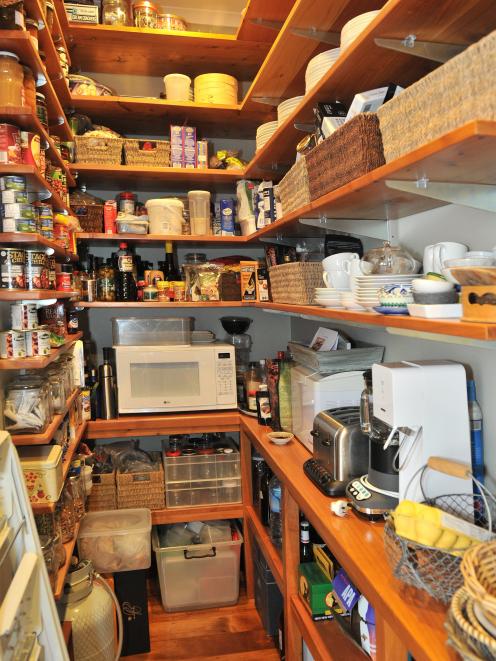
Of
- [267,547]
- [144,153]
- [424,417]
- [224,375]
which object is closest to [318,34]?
[144,153]

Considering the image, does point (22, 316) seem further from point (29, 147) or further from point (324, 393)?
point (324, 393)

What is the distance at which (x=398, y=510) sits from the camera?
1.04m

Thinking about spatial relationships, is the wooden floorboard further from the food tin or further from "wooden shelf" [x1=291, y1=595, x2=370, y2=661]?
the food tin

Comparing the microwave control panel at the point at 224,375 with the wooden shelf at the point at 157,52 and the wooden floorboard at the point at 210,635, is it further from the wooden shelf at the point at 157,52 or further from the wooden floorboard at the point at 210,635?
the wooden shelf at the point at 157,52

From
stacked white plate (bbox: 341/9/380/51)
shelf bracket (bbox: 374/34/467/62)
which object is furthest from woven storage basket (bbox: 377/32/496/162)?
stacked white plate (bbox: 341/9/380/51)

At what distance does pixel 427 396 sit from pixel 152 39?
215 cm

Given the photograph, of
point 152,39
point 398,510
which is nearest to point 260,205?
point 152,39

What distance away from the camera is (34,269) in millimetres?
1587

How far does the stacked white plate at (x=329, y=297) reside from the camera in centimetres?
154

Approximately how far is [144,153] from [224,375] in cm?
118

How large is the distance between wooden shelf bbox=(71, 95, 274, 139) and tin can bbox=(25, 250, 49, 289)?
47.8 inches

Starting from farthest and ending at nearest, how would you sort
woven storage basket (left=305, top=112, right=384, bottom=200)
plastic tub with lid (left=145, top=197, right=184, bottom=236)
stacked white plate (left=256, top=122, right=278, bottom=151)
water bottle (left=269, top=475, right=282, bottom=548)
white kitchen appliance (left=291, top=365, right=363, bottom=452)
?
plastic tub with lid (left=145, top=197, right=184, bottom=236)
stacked white plate (left=256, top=122, right=278, bottom=151)
water bottle (left=269, top=475, right=282, bottom=548)
white kitchen appliance (left=291, top=365, right=363, bottom=452)
woven storage basket (left=305, top=112, right=384, bottom=200)

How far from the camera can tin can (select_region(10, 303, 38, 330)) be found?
1.58 metres

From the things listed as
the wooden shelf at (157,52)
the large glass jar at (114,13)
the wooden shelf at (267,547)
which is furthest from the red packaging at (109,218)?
the wooden shelf at (267,547)
